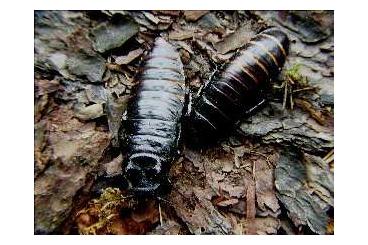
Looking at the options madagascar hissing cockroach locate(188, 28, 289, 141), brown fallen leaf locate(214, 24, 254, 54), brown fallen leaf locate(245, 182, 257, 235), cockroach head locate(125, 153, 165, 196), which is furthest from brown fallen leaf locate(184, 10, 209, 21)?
brown fallen leaf locate(245, 182, 257, 235)

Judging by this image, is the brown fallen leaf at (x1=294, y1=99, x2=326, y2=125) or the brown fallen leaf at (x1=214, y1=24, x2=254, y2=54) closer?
the brown fallen leaf at (x1=294, y1=99, x2=326, y2=125)

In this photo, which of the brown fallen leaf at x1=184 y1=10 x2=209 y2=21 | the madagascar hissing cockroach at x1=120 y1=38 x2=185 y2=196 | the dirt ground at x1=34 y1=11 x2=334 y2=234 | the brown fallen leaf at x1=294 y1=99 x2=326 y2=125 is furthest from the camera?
the brown fallen leaf at x1=184 y1=10 x2=209 y2=21

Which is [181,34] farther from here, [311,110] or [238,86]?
[311,110]

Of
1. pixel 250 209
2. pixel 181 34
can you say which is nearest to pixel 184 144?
pixel 250 209

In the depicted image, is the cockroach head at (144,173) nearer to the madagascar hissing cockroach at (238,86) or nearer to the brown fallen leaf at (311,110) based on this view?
the madagascar hissing cockroach at (238,86)

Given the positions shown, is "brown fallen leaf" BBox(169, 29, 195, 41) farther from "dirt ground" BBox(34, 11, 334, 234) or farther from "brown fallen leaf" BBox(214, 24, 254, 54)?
"brown fallen leaf" BBox(214, 24, 254, 54)

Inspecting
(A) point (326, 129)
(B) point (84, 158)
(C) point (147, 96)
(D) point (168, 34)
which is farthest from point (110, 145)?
(A) point (326, 129)

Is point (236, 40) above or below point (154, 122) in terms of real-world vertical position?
above

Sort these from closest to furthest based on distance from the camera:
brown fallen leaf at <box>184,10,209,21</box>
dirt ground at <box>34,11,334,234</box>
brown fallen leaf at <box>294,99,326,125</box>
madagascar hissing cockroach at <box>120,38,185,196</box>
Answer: dirt ground at <box>34,11,334,234</box> → madagascar hissing cockroach at <box>120,38,185,196</box> → brown fallen leaf at <box>294,99,326,125</box> → brown fallen leaf at <box>184,10,209,21</box>
